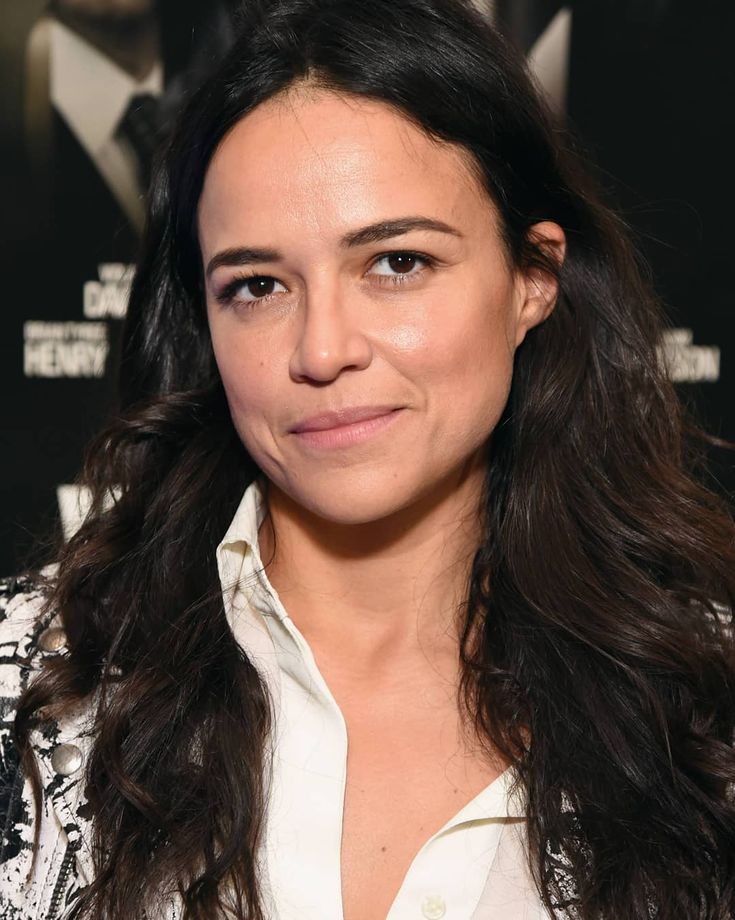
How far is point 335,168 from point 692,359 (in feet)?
4.05

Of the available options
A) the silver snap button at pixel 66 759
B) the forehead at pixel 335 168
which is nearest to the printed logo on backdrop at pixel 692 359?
the forehead at pixel 335 168

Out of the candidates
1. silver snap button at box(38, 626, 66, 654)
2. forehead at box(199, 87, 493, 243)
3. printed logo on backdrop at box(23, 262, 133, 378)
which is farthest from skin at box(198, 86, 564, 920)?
printed logo on backdrop at box(23, 262, 133, 378)

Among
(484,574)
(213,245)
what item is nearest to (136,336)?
(213,245)

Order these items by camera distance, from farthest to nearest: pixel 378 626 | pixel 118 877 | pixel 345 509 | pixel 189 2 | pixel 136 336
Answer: pixel 189 2, pixel 136 336, pixel 378 626, pixel 345 509, pixel 118 877

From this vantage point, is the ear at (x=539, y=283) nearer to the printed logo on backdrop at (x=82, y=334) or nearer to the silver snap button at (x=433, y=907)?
the silver snap button at (x=433, y=907)

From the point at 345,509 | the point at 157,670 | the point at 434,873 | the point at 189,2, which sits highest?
the point at 189,2

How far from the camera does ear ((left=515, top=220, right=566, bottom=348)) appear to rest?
6.27 ft

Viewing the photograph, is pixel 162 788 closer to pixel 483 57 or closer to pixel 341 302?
pixel 341 302

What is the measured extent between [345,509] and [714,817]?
2.12 ft

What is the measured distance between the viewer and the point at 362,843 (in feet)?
5.50

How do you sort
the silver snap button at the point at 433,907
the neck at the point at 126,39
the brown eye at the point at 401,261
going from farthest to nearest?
the neck at the point at 126,39 < the brown eye at the point at 401,261 < the silver snap button at the point at 433,907

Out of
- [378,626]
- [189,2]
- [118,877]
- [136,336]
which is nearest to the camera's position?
[118,877]

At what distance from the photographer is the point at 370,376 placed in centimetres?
167

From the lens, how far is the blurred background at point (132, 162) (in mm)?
2578
